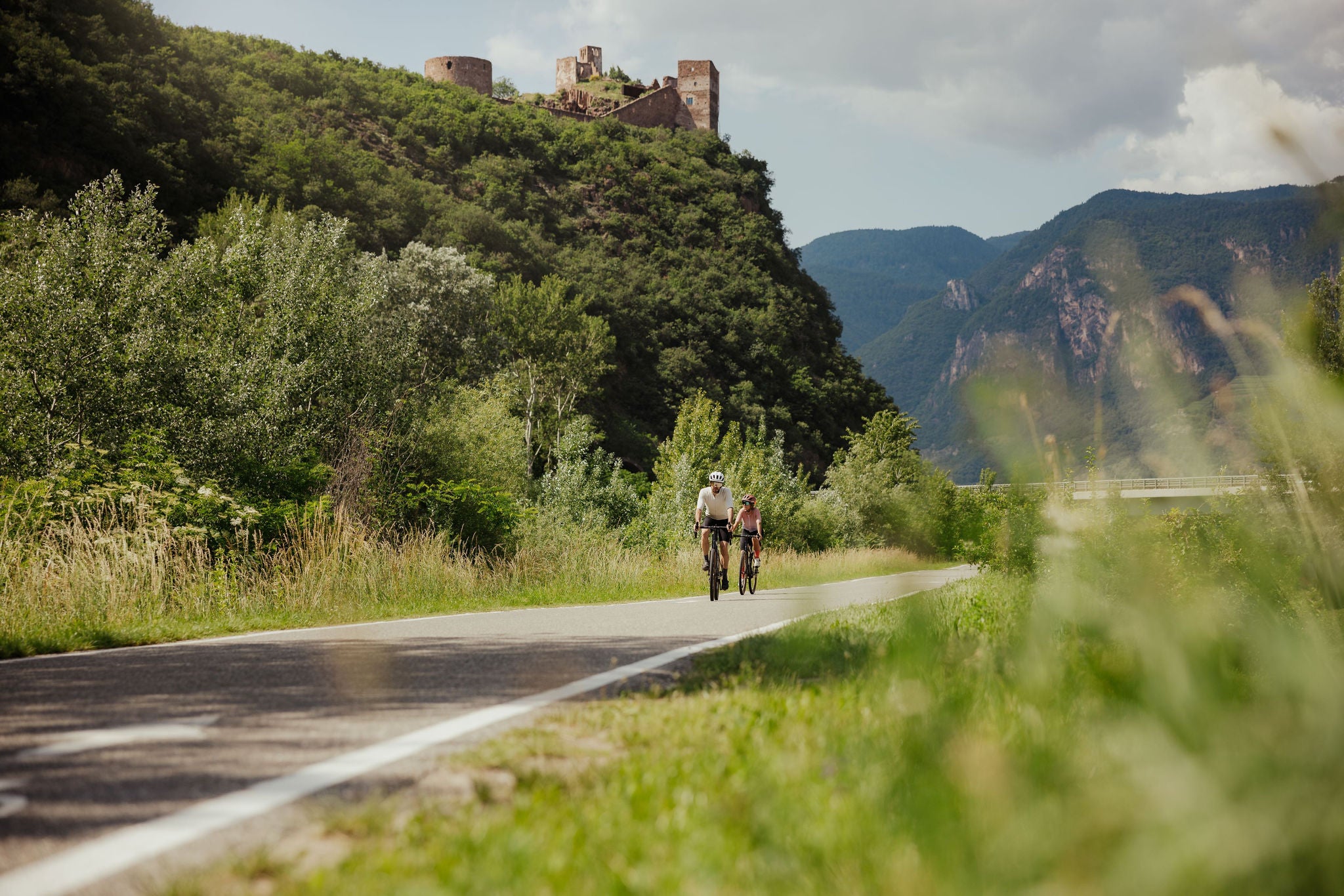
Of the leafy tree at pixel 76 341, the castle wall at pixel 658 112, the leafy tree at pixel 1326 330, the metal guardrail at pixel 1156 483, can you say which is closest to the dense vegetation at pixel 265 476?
the leafy tree at pixel 76 341

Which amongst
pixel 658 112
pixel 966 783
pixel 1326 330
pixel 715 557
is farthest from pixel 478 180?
pixel 966 783

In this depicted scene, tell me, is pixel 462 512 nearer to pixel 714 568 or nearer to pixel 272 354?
pixel 272 354

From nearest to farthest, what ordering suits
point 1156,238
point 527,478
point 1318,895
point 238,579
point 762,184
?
point 1318,895 → point 1156,238 → point 238,579 → point 527,478 → point 762,184

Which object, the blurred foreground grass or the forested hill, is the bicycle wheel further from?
the forested hill

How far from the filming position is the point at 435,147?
89500 mm

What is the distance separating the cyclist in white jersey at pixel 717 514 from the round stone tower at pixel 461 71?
11934 cm

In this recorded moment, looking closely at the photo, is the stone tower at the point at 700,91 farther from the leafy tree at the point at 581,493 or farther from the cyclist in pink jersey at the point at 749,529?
the cyclist in pink jersey at the point at 749,529

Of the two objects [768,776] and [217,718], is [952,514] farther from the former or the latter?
[217,718]

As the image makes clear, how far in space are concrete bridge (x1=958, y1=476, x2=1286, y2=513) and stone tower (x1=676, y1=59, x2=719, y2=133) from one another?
133m

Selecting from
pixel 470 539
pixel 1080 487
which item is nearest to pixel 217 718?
pixel 1080 487

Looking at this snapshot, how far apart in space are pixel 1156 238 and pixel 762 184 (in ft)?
369

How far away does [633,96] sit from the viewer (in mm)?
130500

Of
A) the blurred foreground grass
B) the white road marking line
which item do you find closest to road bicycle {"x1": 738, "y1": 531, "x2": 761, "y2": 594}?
the blurred foreground grass

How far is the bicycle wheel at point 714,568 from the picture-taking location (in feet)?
49.8
